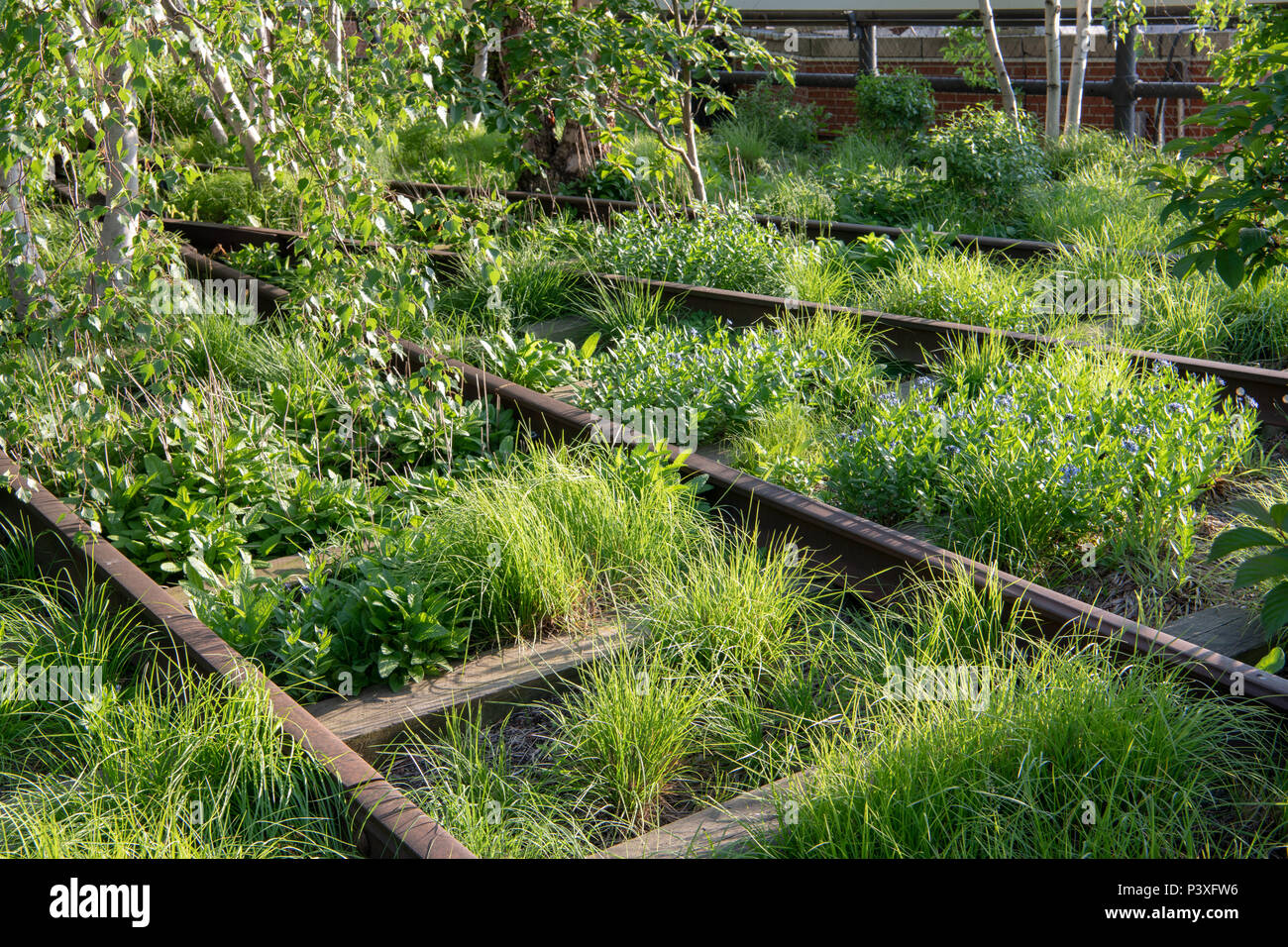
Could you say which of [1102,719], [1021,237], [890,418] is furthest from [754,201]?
[1102,719]

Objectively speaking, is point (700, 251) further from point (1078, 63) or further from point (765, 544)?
point (1078, 63)

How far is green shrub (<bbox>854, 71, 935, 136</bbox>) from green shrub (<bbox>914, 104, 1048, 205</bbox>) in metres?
3.87

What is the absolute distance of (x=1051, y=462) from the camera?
4102mm

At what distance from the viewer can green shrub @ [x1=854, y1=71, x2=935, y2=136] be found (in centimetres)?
1441

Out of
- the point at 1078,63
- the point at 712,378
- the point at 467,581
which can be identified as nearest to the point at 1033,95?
the point at 1078,63

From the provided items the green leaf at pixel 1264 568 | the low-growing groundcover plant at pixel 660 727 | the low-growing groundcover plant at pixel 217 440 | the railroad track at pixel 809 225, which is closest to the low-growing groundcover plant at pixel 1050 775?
the low-growing groundcover plant at pixel 660 727

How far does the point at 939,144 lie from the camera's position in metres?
10.2

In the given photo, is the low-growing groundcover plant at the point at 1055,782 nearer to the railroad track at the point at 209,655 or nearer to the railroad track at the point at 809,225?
the railroad track at the point at 209,655

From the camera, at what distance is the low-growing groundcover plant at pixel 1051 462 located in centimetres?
400

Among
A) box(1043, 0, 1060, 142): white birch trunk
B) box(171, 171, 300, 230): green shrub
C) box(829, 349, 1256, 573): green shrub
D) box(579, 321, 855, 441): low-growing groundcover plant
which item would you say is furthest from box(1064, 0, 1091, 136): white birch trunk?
box(171, 171, 300, 230): green shrub

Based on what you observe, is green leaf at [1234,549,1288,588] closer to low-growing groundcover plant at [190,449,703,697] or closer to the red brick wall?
low-growing groundcover plant at [190,449,703,697]

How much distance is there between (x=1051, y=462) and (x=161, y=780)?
10.3 feet

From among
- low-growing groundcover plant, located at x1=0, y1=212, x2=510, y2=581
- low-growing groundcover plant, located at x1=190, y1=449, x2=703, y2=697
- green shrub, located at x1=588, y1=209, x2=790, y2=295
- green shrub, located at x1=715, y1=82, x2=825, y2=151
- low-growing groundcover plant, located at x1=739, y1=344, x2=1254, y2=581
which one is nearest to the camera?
low-growing groundcover plant, located at x1=190, y1=449, x2=703, y2=697

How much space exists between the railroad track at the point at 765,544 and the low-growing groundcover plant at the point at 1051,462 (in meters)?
0.32
